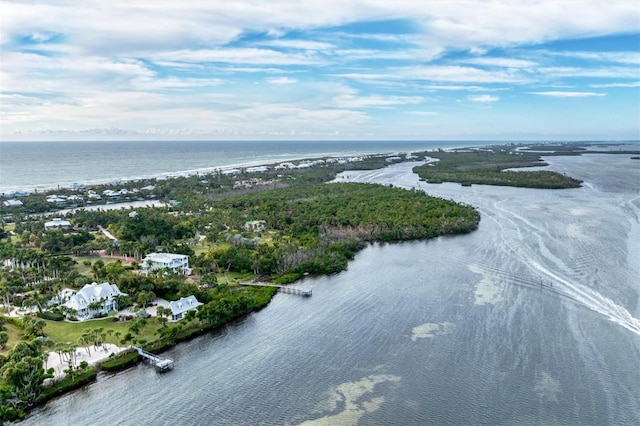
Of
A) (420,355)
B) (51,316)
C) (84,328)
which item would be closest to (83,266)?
(51,316)

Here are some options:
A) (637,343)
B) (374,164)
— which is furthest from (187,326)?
(374,164)

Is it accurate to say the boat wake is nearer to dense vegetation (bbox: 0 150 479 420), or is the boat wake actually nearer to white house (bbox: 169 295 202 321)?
dense vegetation (bbox: 0 150 479 420)

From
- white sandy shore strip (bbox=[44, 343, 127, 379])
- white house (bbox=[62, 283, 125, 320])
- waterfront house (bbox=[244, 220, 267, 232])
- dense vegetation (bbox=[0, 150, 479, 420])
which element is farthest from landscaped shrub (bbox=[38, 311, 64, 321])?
waterfront house (bbox=[244, 220, 267, 232])

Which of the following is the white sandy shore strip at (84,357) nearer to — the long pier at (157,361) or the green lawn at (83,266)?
the long pier at (157,361)

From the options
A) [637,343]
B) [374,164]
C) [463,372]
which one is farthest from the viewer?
[374,164]

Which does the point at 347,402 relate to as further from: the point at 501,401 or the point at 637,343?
the point at 637,343

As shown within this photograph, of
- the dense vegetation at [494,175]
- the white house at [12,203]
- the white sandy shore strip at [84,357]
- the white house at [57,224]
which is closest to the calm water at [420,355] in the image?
the white sandy shore strip at [84,357]
